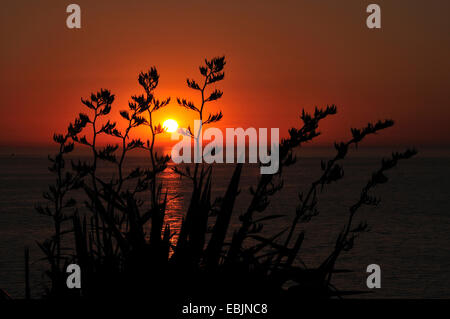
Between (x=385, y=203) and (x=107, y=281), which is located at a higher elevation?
(x=107, y=281)

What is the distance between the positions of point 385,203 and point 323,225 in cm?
3073

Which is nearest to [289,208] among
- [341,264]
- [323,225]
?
[323,225]

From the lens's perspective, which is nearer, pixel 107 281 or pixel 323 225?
pixel 107 281

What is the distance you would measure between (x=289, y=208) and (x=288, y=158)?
65.5 m

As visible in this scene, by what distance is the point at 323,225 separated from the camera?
52562mm

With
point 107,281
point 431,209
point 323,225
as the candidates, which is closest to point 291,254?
point 107,281

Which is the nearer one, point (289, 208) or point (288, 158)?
point (288, 158)

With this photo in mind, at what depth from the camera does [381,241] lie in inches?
1806
